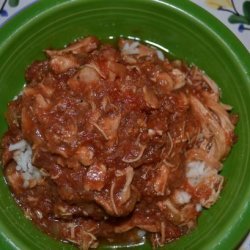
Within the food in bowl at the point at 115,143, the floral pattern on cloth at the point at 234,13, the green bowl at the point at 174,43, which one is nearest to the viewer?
the food in bowl at the point at 115,143

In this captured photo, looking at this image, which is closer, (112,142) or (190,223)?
(112,142)

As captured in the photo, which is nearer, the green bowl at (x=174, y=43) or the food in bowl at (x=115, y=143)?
the food in bowl at (x=115, y=143)

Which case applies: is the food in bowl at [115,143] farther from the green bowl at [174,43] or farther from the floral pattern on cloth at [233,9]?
the floral pattern on cloth at [233,9]

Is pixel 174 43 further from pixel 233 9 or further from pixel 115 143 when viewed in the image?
pixel 115 143

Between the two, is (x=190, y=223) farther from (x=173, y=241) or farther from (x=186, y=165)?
(x=186, y=165)

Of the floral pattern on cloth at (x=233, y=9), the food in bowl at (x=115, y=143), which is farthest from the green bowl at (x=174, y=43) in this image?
the floral pattern on cloth at (x=233, y=9)

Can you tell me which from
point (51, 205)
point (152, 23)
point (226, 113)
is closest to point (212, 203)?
point (226, 113)
